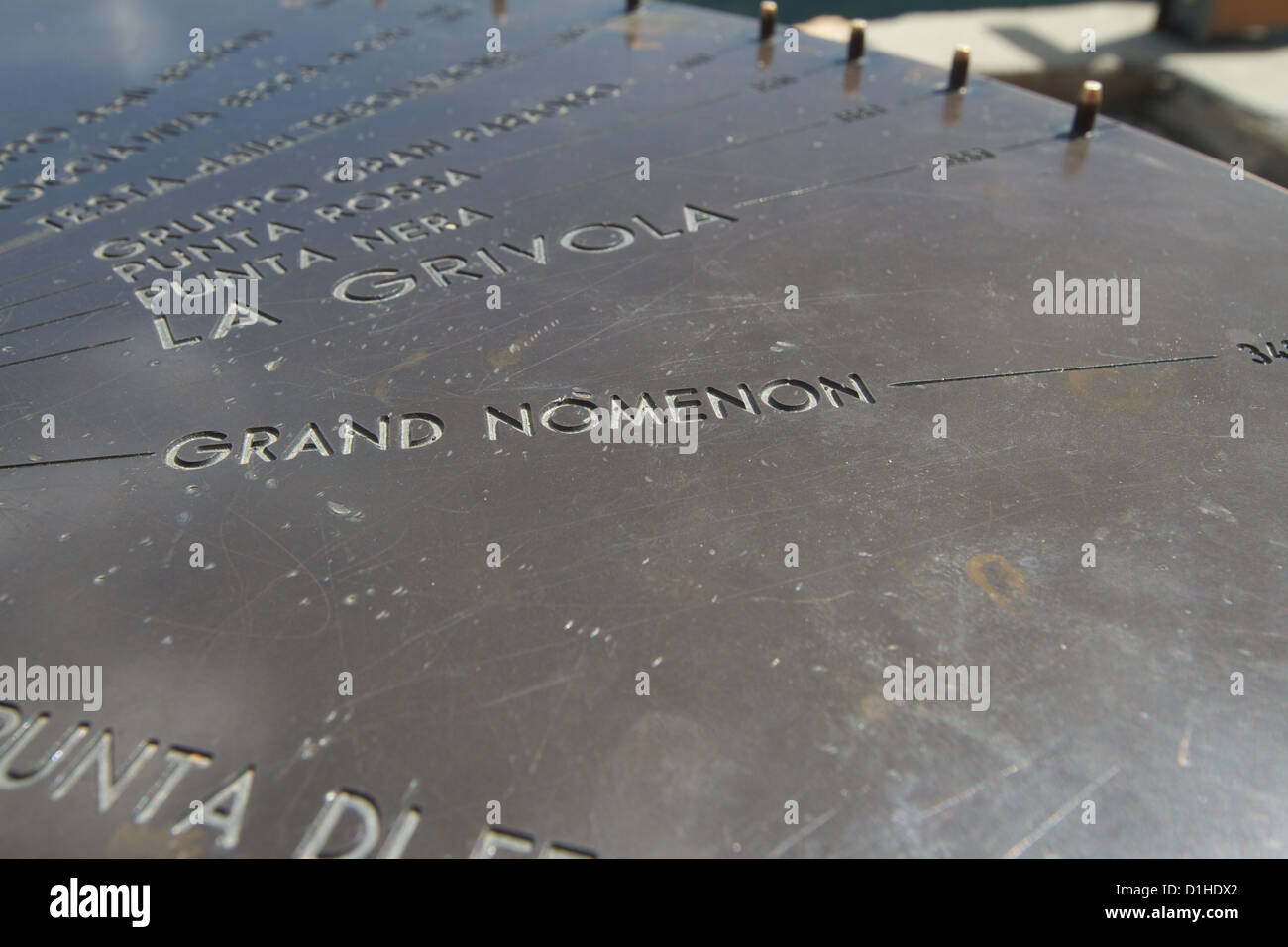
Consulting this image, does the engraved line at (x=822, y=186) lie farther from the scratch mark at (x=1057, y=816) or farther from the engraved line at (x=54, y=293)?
the scratch mark at (x=1057, y=816)

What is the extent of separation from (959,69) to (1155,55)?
6.03 metres

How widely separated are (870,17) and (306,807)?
422 inches

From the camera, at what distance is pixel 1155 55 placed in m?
8.55

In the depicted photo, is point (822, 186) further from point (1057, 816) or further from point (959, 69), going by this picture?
point (1057, 816)

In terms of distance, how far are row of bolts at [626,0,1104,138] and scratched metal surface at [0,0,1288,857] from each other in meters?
0.08

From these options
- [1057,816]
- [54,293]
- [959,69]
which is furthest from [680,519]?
[959,69]

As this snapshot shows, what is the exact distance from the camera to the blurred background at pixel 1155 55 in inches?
292

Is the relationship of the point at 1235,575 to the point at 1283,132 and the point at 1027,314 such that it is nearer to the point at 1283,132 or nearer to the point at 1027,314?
the point at 1027,314

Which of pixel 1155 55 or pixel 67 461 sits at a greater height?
pixel 67 461

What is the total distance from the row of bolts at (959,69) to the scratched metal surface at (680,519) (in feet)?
0.25

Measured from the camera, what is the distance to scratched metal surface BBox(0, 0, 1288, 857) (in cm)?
152

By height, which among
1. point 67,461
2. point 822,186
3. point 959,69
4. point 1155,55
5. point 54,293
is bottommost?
point 1155,55

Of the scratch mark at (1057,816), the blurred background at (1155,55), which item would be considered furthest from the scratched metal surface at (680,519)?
the blurred background at (1155,55)
